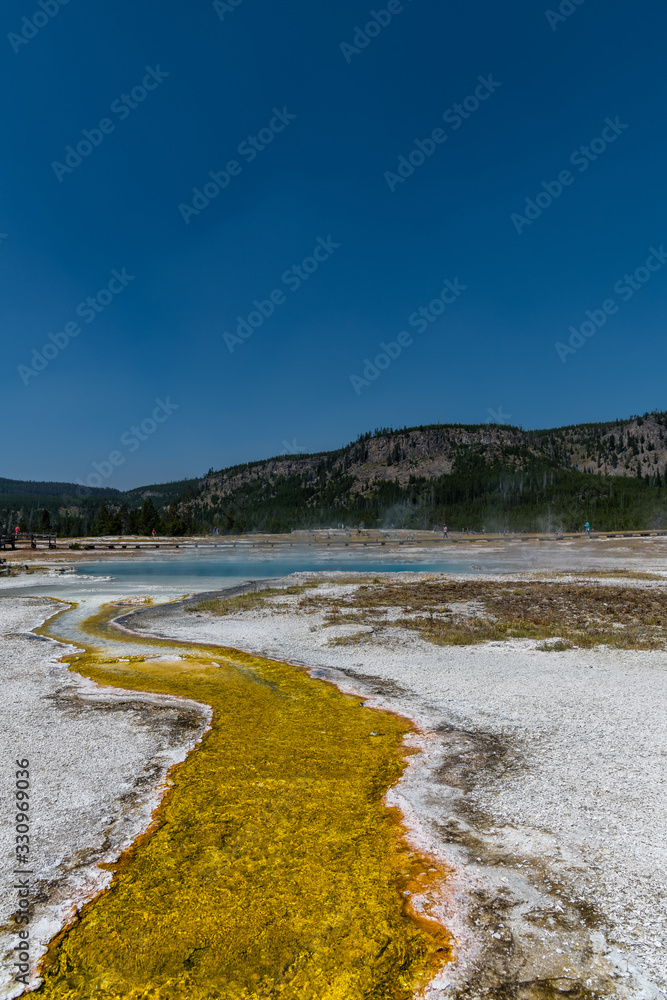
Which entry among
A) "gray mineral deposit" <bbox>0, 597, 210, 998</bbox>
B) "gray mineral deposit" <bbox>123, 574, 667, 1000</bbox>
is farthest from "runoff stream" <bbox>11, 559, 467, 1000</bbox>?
"gray mineral deposit" <bbox>123, 574, 667, 1000</bbox>

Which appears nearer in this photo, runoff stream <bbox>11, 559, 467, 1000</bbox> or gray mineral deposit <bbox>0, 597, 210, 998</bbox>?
runoff stream <bbox>11, 559, 467, 1000</bbox>

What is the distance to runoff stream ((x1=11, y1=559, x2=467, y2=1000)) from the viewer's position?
3.75 metres

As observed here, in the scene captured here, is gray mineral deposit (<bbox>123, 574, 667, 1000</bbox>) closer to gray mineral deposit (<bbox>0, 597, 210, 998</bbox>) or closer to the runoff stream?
the runoff stream

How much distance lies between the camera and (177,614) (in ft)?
73.4

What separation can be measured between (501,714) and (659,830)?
3.90m

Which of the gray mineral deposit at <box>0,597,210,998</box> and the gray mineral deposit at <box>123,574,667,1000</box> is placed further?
the gray mineral deposit at <box>0,597,210,998</box>

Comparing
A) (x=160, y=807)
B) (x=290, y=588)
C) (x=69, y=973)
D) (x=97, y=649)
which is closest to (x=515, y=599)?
(x=290, y=588)

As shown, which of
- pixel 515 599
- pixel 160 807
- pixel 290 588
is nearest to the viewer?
pixel 160 807

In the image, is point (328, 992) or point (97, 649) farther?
point (97, 649)

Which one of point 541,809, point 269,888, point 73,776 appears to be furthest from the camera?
point 73,776

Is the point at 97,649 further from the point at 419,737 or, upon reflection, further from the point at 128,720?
the point at 419,737

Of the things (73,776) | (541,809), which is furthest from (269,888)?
(73,776)

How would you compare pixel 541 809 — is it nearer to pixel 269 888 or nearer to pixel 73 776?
pixel 269 888

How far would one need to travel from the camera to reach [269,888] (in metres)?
4.67
